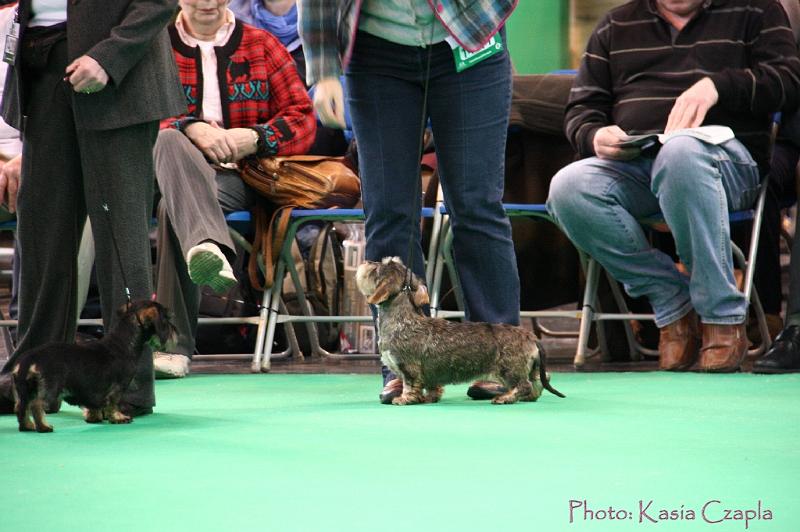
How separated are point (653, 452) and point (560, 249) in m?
2.81

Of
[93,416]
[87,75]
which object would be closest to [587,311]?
[93,416]

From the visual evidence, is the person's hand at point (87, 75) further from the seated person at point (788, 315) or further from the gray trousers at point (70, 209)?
the seated person at point (788, 315)

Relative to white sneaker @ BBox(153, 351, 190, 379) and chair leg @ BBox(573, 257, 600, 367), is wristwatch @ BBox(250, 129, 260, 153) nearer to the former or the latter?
white sneaker @ BBox(153, 351, 190, 379)

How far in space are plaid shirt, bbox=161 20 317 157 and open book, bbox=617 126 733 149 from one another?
1.22 metres

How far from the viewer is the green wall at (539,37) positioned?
771 cm

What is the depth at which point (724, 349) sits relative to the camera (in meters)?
3.99

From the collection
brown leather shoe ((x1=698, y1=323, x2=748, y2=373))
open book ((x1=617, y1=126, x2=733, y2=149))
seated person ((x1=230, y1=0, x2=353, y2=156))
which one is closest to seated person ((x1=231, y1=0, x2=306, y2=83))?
seated person ((x1=230, y1=0, x2=353, y2=156))

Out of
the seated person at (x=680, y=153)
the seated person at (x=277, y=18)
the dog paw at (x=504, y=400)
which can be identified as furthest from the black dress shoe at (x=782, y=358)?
the seated person at (x=277, y=18)

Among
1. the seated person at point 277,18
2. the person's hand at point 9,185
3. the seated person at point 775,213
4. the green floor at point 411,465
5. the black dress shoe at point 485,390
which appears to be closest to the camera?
the green floor at point 411,465

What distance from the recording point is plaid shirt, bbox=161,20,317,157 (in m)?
4.62

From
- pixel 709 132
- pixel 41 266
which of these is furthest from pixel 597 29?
pixel 41 266

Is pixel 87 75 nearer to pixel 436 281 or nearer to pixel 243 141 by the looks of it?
pixel 243 141

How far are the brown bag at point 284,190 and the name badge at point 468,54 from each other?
1.56 metres

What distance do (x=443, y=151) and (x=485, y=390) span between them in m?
0.63
